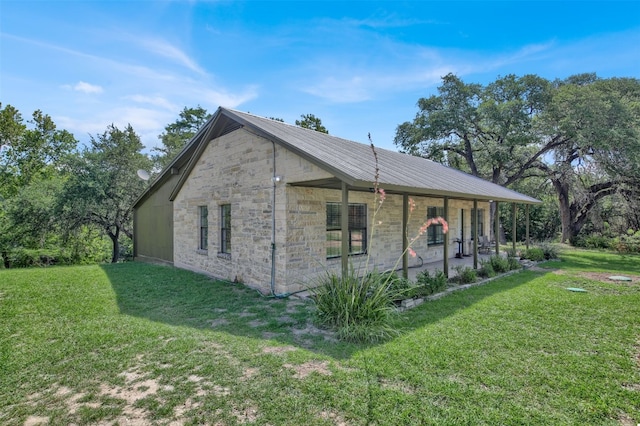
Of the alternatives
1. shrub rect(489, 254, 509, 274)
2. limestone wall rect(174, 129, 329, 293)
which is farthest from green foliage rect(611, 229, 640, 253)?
limestone wall rect(174, 129, 329, 293)

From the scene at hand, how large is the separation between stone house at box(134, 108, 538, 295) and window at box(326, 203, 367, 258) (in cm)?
3

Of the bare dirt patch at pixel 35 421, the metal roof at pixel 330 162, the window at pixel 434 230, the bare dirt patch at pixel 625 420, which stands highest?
the metal roof at pixel 330 162

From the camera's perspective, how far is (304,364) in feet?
12.6

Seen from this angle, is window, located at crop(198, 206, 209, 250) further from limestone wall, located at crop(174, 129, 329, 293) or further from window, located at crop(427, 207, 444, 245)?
window, located at crop(427, 207, 444, 245)

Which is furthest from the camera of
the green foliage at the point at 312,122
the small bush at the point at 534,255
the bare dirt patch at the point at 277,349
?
the green foliage at the point at 312,122

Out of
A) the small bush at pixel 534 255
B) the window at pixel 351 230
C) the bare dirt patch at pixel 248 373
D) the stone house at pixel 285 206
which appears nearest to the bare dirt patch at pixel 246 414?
the bare dirt patch at pixel 248 373

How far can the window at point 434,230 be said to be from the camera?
38.7ft

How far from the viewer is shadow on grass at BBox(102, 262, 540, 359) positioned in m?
4.84

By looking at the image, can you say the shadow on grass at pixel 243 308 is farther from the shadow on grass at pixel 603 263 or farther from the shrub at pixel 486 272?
the shadow on grass at pixel 603 263

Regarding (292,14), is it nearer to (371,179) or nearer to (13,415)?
(371,179)

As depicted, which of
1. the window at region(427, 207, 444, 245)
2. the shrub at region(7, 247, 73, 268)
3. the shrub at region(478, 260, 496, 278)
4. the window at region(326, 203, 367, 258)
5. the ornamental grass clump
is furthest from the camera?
the shrub at region(7, 247, 73, 268)

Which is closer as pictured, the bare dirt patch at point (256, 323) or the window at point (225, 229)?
the bare dirt patch at point (256, 323)

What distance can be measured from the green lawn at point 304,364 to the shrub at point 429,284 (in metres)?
0.36

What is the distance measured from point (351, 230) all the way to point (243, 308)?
3.68 meters
